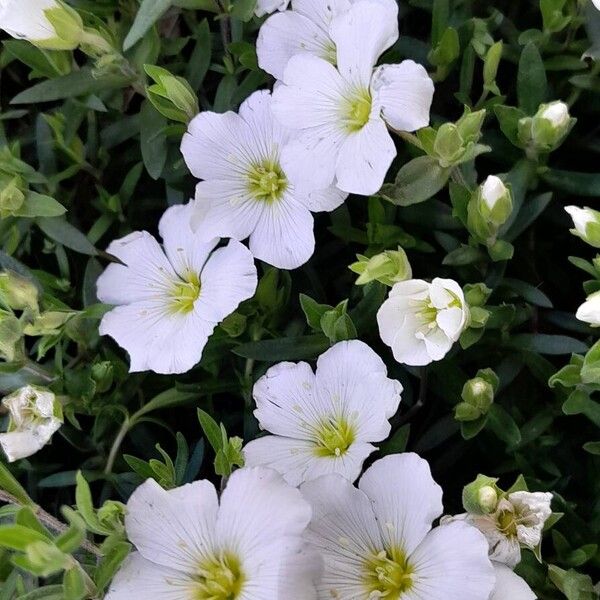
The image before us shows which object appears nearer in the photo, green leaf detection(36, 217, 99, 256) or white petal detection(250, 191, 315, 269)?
white petal detection(250, 191, 315, 269)

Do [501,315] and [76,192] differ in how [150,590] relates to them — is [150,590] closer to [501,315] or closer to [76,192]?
[501,315]

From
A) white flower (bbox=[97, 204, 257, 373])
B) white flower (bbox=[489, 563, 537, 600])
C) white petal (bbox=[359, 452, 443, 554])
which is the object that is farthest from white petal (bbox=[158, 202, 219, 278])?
white flower (bbox=[489, 563, 537, 600])

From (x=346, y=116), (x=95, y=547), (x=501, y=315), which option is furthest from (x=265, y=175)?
(x=95, y=547)

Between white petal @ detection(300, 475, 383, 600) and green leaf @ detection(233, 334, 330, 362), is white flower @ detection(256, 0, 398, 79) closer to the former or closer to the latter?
green leaf @ detection(233, 334, 330, 362)

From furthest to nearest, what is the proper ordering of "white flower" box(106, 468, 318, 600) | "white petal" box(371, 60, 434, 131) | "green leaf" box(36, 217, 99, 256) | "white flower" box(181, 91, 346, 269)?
"green leaf" box(36, 217, 99, 256)
"white flower" box(181, 91, 346, 269)
"white petal" box(371, 60, 434, 131)
"white flower" box(106, 468, 318, 600)

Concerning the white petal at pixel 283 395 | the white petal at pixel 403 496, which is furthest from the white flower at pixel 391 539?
the white petal at pixel 283 395

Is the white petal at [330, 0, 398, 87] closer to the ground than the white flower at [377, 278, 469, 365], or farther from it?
farther from it
